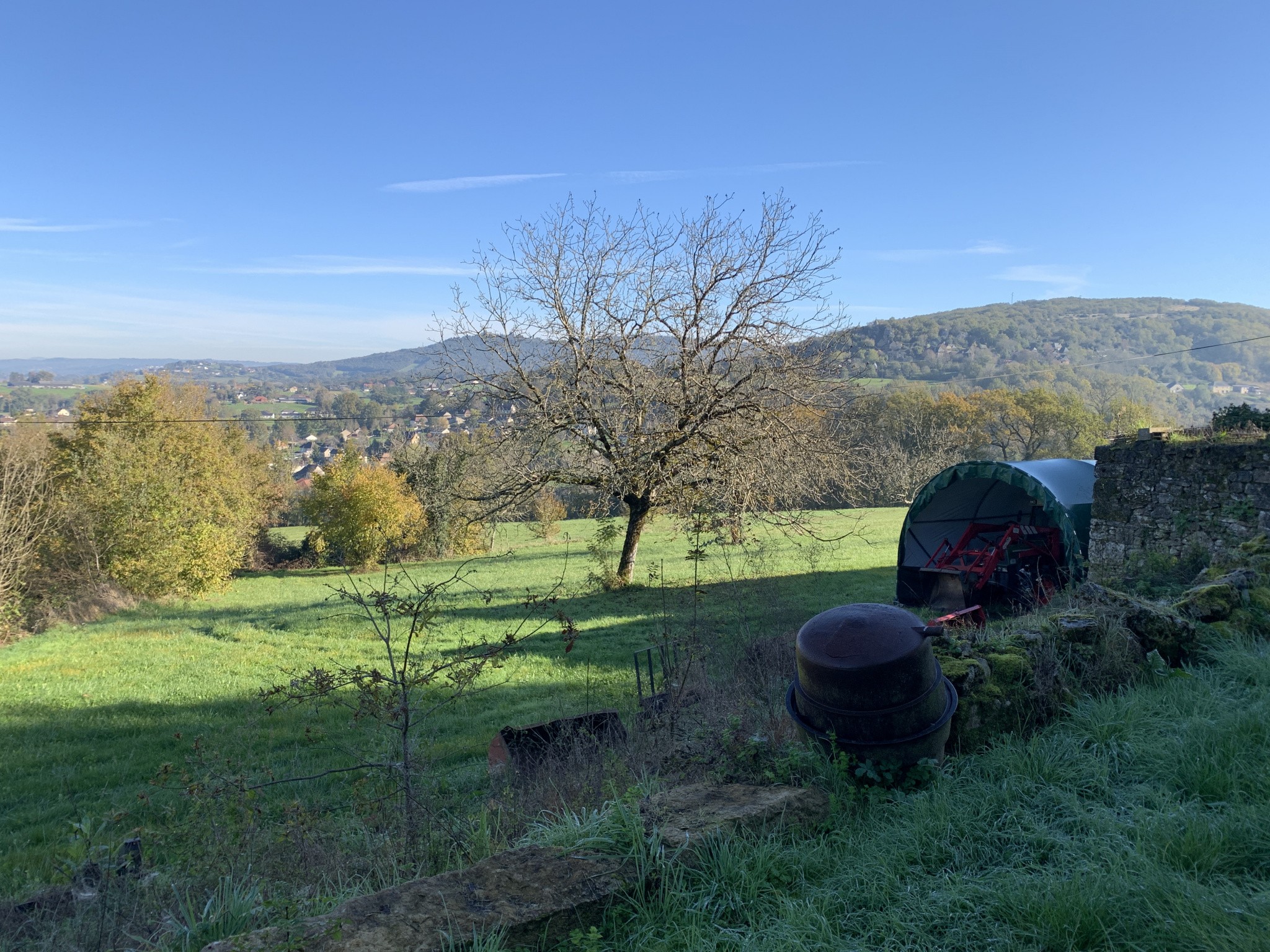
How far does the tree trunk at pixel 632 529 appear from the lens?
17.6m

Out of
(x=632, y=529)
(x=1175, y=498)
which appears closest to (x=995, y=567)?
(x=1175, y=498)

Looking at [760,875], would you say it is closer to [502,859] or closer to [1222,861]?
[502,859]

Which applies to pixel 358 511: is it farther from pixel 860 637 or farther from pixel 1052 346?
pixel 1052 346

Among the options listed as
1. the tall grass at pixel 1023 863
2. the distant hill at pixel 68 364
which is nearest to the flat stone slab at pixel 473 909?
the tall grass at pixel 1023 863

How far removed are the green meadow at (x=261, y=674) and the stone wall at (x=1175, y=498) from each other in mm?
4725

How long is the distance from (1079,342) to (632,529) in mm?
111982

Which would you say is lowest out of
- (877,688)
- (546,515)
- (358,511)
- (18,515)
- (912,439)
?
(546,515)

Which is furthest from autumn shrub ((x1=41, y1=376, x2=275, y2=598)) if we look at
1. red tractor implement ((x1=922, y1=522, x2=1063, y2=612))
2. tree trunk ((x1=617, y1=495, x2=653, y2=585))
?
red tractor implement ((x1=922, y1=522, x2=1063, y2=612))

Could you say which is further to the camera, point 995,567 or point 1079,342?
point 1079,342

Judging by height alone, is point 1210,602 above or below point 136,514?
above

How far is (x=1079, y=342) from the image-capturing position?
352 ft

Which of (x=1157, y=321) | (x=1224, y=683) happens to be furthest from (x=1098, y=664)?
(x=1157, y=321)

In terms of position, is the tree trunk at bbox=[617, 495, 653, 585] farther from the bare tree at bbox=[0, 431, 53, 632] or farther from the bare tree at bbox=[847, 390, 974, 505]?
the bare tree at bbox=[847, 390, 974, 505]

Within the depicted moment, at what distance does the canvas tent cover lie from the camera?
13047mm
